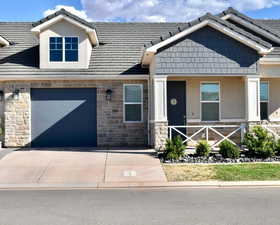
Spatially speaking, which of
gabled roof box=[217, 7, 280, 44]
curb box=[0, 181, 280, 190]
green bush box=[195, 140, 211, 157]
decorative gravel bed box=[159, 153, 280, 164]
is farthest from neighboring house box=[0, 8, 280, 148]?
curb box=[0, 181, 280, 190]

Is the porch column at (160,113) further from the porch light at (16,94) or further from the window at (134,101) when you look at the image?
the porch light at (16,94)

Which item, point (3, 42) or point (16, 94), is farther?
point (3, 42)

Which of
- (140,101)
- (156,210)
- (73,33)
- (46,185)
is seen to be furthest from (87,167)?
(73,33)

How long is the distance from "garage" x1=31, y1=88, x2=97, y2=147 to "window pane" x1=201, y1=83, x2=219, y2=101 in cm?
474

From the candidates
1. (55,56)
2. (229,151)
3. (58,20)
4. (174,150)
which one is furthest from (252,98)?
(58,20)

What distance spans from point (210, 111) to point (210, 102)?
390 mm

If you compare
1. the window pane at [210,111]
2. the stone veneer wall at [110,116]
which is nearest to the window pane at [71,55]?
the stone veneer wall at [110,116]

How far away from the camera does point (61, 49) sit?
1562 centimetres

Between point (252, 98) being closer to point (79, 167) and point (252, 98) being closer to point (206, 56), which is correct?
point (206, 56)

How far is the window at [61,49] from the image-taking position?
1558cm

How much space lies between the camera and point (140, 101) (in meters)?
15.9

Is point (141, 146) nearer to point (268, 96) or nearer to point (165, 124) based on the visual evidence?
point (165, 124)

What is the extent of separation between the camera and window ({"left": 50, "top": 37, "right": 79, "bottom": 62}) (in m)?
15.6

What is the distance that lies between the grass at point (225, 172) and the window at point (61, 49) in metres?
7.27
